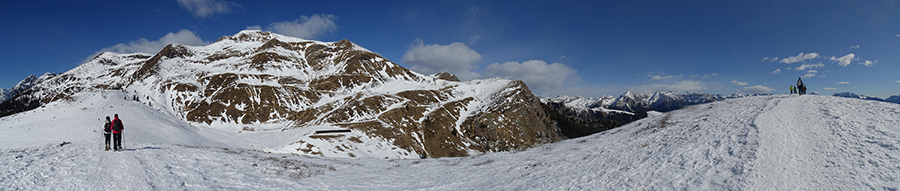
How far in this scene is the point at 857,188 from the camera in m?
9.66

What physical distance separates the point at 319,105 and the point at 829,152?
138518 mm

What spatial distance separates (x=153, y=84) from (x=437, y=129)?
130 m

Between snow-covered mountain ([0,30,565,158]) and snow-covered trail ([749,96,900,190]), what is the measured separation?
6005cm

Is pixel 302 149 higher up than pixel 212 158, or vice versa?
pixel 212 158

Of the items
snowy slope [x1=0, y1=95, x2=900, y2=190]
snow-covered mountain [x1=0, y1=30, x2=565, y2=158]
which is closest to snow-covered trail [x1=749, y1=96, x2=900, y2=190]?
snowy slope [x1=0, y1=95, x2=900, y2=190]

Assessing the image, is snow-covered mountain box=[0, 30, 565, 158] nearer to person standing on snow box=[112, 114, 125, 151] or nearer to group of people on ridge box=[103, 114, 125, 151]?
person standing on snow box=[112, 114, 125, 151]

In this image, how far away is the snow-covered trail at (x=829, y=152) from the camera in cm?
1023

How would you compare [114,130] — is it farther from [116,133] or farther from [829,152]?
[829,152]

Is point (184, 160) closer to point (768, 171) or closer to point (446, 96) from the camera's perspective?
point (768, 171)

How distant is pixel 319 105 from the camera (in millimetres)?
130250

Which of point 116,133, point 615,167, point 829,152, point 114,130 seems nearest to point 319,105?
point 116,133

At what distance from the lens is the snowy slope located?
36.2ft

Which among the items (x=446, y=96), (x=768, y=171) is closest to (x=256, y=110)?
(x=446, y=96)

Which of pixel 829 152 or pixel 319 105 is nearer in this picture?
pixel 829 152
